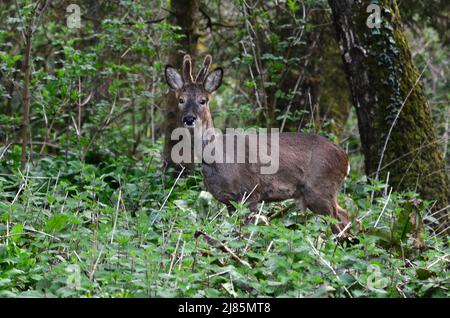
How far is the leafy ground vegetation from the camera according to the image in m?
4.98

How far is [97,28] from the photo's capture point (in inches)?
443

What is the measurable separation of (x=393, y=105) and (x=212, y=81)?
1.89 m

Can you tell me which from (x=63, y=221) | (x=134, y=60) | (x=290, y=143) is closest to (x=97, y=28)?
(x=134, y=60)

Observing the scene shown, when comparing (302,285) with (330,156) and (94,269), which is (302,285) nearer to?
(94,269)

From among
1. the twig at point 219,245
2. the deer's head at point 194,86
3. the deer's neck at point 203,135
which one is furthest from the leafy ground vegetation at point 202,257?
the deer's head at point 194,86

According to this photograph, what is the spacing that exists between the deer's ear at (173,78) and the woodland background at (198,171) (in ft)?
2.59

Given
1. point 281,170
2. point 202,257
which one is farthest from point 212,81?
point 202,257

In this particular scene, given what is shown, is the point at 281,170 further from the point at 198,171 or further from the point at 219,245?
the point at 219,245

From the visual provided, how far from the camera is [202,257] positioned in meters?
5.46

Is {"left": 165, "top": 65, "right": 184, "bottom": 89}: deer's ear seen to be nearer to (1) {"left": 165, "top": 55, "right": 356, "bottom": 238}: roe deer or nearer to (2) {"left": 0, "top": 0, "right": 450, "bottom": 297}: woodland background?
(1) {"left": 165, "top": 55, "right": 356, "bottom": 238}: roe deer

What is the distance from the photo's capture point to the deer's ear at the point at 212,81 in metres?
8.09

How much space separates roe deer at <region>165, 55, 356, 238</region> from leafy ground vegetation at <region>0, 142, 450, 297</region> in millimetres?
804

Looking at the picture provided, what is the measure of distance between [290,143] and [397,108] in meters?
1.22
